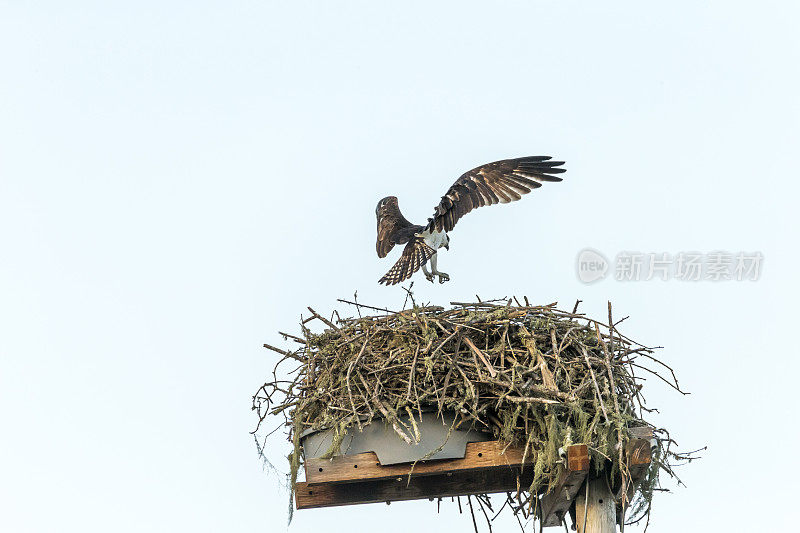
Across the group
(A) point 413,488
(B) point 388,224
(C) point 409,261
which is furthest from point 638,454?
(B) point 388,224

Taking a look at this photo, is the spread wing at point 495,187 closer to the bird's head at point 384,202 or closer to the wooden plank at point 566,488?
the bird's head at point 384,202

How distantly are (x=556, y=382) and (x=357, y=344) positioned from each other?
116 cm

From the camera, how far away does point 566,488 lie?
16.1 feet

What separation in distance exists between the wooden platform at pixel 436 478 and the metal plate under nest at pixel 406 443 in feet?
0.13

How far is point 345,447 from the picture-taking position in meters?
5.04

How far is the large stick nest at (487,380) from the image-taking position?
16.1 ft

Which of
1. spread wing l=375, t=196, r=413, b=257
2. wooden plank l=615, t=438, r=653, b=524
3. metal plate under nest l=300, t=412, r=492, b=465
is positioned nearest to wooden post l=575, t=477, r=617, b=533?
wooden plank l=615, t=438, r=653, b=524

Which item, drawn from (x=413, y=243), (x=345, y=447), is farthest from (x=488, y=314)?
(x=413, y=243)

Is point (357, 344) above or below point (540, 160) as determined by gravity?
below

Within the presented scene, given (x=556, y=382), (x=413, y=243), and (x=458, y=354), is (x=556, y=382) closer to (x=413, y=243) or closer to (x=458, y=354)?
(x=458, y=354)

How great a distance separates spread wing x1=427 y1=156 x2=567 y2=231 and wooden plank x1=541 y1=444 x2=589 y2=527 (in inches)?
110

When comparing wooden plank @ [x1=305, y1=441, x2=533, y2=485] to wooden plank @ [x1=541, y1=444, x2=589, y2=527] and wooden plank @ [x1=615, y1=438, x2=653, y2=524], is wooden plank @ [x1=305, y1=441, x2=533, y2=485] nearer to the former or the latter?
wooden plank @ [x1=541, y1=444, x2=589, y2=527]

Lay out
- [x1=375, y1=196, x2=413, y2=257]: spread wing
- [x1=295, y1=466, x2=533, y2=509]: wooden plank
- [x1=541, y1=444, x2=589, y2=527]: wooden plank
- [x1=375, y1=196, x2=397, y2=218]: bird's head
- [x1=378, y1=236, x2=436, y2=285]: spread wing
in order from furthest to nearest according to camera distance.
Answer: [x1=375, y1=196, x2=397, y2=218]: bird's head < [x1=375, y1=196, x2=413, y2=257]: spread wing < [x1=378, y1=236, x2=436, y2=285]: spread wing < [x1=295, y1=466, x2=533, y2=509]: wooden plank < [x1=541, y1=444, x2=589, y2=527]: wooden plank

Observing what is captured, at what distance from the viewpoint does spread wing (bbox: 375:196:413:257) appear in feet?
27.1
